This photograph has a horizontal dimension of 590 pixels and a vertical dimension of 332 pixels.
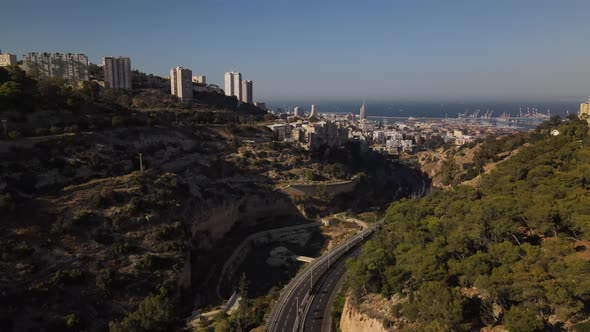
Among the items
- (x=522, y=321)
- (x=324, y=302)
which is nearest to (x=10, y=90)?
(x=324, y=302)

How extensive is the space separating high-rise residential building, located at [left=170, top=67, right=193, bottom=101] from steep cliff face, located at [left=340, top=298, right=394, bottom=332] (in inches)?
2459

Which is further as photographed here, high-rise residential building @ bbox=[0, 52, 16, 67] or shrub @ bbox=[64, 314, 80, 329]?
high-rise residential building @ bbox=[0, 52, 16, 67]

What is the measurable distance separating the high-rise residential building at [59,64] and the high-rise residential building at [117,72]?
4.69 meters

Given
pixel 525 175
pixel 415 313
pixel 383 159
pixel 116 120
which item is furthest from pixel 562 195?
pixel 383 159

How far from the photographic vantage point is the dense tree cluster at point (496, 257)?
56.6ft

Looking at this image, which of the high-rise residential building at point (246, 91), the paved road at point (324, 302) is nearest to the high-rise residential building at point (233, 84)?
the high-rise residential building at point (246, 91)

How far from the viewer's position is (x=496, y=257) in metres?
20.6

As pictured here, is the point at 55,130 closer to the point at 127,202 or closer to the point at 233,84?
the point at 127,202

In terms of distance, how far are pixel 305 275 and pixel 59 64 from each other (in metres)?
62.5

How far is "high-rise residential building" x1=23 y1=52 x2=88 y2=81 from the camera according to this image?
7038 cm

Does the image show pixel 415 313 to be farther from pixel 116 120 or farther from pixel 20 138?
pixel 116 120

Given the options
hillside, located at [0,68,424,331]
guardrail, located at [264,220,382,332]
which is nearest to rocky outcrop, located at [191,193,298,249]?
hillside, located at [0,68,424,331]

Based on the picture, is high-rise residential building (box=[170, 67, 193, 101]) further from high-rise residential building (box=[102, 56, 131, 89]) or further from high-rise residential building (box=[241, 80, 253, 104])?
high-rise residential building (box=[241, 80, 253, 104])

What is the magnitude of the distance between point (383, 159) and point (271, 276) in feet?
177
